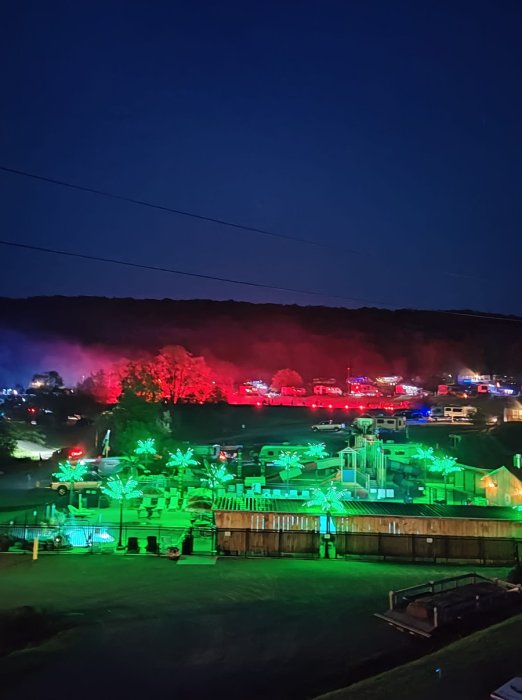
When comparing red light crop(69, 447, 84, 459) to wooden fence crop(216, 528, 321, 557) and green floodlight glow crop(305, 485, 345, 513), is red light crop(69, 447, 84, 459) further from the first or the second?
wooden fence crop(216, 528, 321, 557)

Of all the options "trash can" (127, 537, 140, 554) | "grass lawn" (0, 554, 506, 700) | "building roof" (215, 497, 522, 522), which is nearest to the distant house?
"building roof" (215, 497, 522, 522)

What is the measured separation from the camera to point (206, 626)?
6484mm

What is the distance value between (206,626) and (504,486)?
11101mm

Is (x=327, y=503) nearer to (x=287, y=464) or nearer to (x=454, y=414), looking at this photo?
(x=287, y=464)

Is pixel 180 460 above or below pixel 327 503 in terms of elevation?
above

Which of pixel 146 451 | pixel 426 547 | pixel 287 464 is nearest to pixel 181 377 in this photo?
pixel 146 451

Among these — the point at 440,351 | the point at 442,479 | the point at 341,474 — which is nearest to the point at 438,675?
the point at 341,474

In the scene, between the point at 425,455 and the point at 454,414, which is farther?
the point at 454,414

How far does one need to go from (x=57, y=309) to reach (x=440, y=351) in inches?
1966

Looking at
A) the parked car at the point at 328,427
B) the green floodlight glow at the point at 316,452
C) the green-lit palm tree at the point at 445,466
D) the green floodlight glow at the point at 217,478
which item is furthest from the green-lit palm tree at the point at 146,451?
the parked car at the point at 328,427

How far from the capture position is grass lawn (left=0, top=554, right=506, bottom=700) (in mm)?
5137

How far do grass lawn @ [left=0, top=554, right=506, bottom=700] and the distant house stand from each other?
5.98m

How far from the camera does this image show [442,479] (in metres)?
18.2

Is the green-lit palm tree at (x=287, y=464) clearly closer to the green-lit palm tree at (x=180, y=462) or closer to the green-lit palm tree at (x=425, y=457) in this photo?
the green-lit palm tree at (x=180, y=462)
